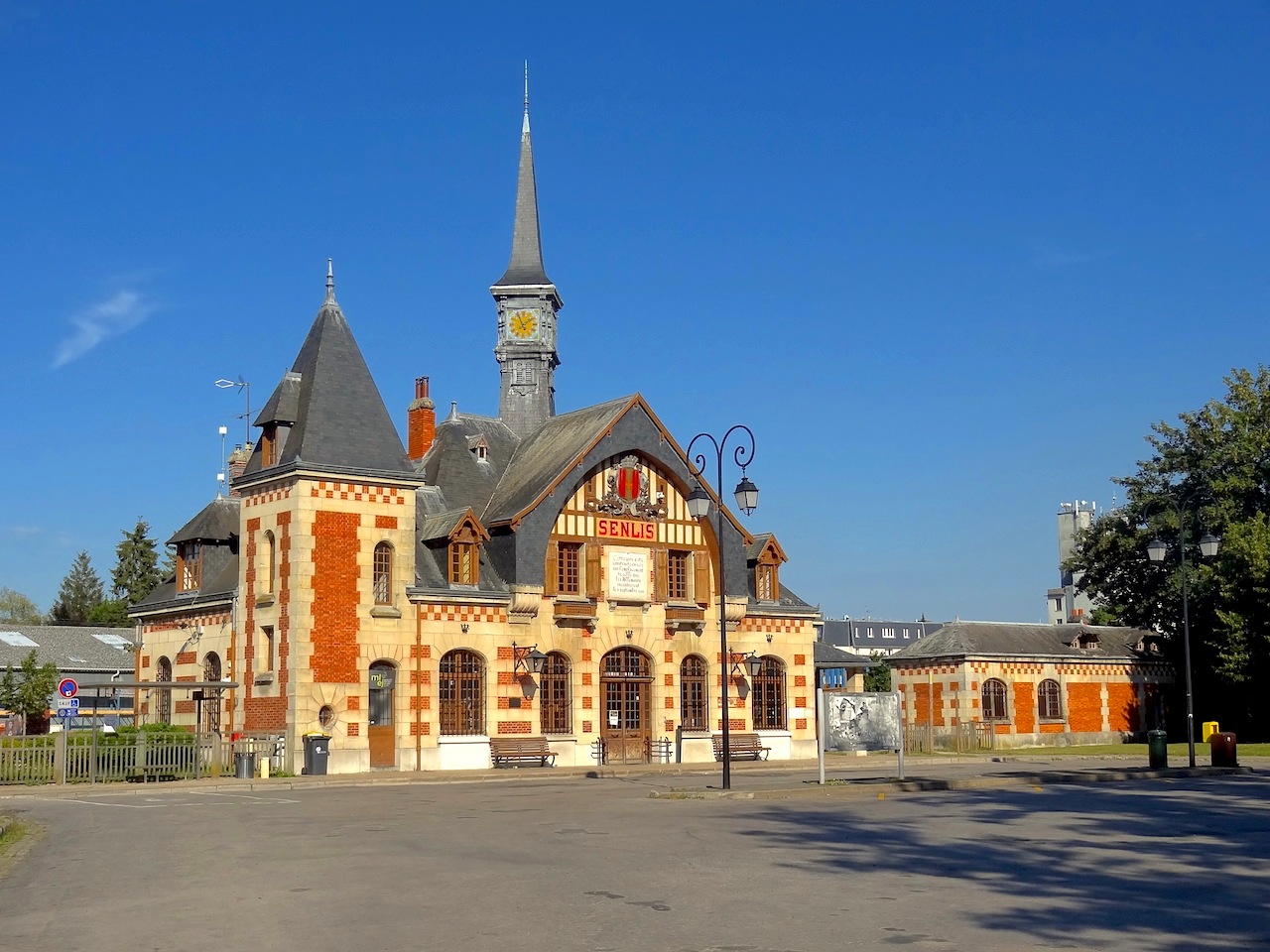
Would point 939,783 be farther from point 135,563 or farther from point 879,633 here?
point 879,633

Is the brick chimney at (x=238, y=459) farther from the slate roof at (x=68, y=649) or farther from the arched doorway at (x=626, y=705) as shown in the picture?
the slate roof at (x=68, y=649)

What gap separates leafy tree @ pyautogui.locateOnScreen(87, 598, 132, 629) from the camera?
78.2 meters

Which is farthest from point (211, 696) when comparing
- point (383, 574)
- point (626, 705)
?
point (626, 705)

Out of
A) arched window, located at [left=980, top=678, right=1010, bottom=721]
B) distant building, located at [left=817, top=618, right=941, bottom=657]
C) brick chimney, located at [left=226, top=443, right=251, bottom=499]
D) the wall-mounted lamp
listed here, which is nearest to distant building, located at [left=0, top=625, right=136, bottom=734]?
brick chimney, located at [left=226, top=443, right=251, bottom=499]

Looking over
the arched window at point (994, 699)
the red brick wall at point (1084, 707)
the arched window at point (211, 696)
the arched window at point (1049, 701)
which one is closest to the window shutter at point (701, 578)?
the arched window at point (211, 696)

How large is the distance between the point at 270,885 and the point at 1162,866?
8759 millimetres

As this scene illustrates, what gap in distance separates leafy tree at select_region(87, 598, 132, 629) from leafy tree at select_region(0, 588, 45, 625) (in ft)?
33.6

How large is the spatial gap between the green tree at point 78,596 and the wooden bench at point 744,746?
55.8 meters

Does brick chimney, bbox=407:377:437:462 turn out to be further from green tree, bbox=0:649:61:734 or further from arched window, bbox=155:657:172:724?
green tree, bbox=0:649:61:734

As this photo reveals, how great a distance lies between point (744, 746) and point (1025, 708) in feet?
53.6

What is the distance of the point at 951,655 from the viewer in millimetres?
54844

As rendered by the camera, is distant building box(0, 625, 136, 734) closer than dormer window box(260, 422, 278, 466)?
No

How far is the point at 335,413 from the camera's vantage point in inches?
1560

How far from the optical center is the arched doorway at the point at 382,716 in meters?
38.7
